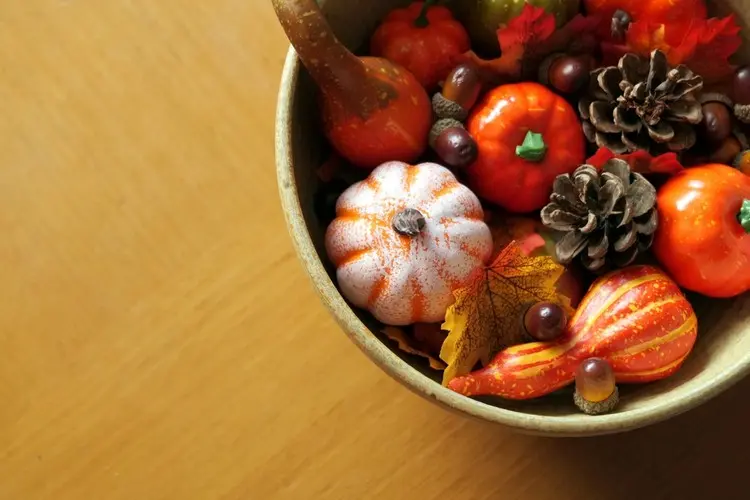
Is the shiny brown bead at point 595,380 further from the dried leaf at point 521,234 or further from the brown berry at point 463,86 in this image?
the brown berry at point 463,86

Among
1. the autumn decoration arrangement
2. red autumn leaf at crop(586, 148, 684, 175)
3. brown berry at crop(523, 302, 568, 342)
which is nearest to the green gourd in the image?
the autumn decoration arrangement

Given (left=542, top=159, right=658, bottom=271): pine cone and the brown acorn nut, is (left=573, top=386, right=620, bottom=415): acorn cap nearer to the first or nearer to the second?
(left=542, top=159, right=658, bottom=271): pine cone

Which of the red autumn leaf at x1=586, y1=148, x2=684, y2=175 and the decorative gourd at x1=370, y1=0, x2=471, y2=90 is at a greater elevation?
the decorative gourd at x1=370, y1=0, x2=471, y2=90

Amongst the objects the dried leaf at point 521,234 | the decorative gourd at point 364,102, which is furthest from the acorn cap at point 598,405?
the decorative gourd at point 364,102

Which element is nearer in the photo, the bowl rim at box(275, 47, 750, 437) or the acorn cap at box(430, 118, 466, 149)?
the bowl rim at box(275, 47, 750, 437)

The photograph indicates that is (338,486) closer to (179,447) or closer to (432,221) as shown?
(179,447)

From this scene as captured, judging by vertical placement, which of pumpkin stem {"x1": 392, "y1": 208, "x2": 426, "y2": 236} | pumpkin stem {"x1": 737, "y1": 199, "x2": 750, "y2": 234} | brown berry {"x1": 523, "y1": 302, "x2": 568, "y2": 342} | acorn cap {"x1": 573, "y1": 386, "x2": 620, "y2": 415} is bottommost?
acorn cap {"x1": 573, "y1": 386, "x2": 620, "y2": 415}

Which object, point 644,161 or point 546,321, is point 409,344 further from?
point 644,161
